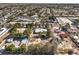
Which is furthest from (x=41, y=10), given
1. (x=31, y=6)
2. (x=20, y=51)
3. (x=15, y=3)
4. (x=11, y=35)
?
(x=20, y=51)

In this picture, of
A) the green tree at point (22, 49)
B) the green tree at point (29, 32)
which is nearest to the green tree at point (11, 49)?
the green tree at point (22, 49)

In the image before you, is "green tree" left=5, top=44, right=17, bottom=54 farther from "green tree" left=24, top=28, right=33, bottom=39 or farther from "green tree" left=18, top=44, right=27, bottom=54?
"green tree" left=24, top=28, right=33, bottom=39

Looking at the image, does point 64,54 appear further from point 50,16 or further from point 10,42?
point 50,16

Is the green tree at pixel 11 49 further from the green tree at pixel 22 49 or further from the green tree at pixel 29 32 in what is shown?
the green tree at pixel 29 32

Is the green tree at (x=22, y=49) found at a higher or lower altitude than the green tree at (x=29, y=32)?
lower

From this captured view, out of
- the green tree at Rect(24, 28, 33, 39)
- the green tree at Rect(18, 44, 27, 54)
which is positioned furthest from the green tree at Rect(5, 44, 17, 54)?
the green tree at Rect(24, 28, 33, 39)

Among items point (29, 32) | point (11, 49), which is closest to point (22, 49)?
point (11, 49)

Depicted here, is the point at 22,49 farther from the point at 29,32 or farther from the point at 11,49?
the point at 29,32

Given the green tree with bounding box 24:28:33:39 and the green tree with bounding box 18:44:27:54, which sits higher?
the green tree with bounding box 24:28:33:39

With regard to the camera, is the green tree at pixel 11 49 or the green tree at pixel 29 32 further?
the green tree at pixel 29 32

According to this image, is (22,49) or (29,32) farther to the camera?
(29,32)

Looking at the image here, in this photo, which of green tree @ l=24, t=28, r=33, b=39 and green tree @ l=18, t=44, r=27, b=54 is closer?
green tree @ l=18, t=44, r=27, b=54
